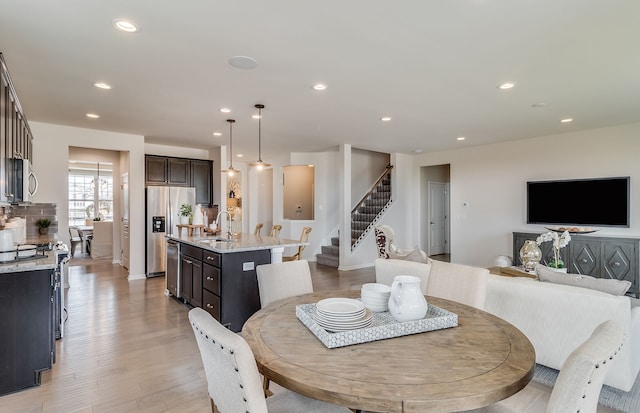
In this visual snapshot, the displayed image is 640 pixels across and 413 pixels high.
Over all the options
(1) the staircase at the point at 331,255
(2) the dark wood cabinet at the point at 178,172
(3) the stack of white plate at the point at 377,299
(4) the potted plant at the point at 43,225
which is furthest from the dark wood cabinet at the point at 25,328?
(1) the staircase at the point at 331,255

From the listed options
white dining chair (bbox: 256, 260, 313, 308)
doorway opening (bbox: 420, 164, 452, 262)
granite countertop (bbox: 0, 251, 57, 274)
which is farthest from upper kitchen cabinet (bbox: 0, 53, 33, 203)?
doorway opening (bbox: 420, 164, 452, 262)

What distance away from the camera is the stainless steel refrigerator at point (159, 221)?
6.14 m

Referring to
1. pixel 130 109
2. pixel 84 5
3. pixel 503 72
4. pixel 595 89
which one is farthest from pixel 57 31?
pixel 595 89

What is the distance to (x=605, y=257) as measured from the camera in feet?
17.1

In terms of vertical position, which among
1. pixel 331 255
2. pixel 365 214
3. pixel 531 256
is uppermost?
pixel 365 214

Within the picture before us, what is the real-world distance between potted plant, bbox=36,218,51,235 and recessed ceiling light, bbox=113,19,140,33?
4295 mm

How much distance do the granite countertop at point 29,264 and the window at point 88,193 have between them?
9.23 metres

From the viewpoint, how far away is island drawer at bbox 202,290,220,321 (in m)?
3.55

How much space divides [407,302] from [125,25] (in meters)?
2.63

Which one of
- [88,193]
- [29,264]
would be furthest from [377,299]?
[88,193]

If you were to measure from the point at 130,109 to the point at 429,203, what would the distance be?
7.11 m

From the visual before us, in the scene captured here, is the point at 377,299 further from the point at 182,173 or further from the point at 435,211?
the point at 435,211

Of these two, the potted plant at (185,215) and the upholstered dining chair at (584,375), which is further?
the potted plant at (185,215)

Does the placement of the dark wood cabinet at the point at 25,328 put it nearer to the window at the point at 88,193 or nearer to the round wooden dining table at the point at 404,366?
the round wooden dining table at the point at 404,366
